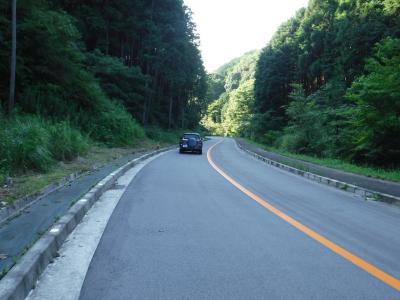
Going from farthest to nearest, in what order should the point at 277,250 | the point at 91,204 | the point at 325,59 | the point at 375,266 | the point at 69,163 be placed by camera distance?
the point at 325,59 < the point at 69,163 < the point at 91,204 < the point at 277,250 < the point at 375,266

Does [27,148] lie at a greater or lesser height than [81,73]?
lesser

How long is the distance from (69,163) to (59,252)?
982 centimetres

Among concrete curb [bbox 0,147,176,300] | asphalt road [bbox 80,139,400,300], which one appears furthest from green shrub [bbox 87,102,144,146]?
concrete curb [bbox 0,147,176,300]

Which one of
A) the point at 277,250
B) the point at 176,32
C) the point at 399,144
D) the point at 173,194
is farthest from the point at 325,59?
the point at 277,250

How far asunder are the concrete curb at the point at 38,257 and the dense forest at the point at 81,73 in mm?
4055

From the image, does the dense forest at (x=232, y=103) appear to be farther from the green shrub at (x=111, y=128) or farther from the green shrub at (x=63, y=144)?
the green shrub at (x=63, y=144)

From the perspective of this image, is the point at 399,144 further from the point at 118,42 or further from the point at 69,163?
the point at 118,42

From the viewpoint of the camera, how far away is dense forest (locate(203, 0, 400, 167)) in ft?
64.0

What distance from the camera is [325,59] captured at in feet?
155

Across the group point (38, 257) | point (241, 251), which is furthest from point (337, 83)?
point (38, 257)

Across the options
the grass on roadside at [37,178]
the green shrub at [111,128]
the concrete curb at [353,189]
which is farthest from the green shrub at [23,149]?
the green shrub at [111,128]

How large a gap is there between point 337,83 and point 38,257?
37.8 m

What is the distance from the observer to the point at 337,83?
38.3 metres

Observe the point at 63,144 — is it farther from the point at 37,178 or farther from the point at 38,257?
the point at 38,257
